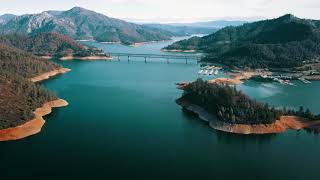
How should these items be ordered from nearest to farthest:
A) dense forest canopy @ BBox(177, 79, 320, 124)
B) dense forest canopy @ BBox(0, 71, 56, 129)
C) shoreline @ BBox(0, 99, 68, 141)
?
1. shoreline @ BBox(0, 99, 68, 141)
2. dense forest canopy @ BBox(0, 71, 56, 129)
3. dense forest canopy @ BBox(177, 79, 320, 124)

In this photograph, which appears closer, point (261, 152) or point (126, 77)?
point (261, 152)

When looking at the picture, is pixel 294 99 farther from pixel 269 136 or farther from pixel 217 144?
pixel 217 144

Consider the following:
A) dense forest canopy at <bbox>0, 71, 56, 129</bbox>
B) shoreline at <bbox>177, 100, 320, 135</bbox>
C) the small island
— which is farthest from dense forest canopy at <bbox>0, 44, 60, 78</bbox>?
shoreline at <bbox>177, 100, 320, 135</bbox>

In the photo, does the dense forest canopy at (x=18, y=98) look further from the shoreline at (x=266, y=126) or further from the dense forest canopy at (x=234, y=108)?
the shoreline at (x=266, y=126)

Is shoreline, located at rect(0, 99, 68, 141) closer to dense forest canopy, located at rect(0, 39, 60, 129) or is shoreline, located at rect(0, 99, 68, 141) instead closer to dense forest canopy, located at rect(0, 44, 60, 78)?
dense forest canopy, located at rect(0, 39, 60, 129)

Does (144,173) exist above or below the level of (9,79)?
below

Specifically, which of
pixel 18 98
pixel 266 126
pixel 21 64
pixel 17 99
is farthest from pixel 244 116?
pixel 21 64

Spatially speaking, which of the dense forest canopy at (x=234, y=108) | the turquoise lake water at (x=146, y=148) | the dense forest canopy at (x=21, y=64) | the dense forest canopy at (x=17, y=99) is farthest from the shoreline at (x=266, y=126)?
the dense forest canopy at (x=21, y=64)

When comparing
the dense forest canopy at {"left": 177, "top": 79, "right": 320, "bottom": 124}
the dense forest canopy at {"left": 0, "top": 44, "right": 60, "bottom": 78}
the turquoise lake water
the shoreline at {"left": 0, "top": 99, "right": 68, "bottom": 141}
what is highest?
the dense forest canopy at {"left": 0, "top": 44, "right": 60, "bottom": 78}

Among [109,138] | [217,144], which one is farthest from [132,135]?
[217,144]
